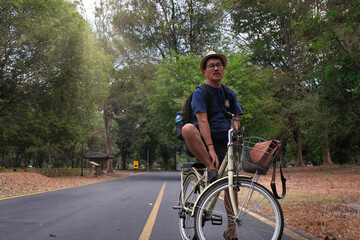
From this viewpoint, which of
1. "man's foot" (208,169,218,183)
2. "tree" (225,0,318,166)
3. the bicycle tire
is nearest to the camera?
"man's foot" (208,169,218,183)

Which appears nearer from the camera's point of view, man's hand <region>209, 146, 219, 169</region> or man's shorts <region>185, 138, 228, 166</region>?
man's hand <region>209, 146, 219, 169</region>

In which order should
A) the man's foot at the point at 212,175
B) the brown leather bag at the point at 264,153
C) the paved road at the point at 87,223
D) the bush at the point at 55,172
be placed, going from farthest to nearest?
the bush at the point at 55,172 < the paved road at the point at 87,223 < the man's foot at the point at 212,175 < the brown leather bag at the point at 264,153

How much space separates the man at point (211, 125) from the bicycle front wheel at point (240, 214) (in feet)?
0.87

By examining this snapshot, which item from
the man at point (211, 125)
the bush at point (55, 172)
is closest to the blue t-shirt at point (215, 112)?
the man at point (211, 125)

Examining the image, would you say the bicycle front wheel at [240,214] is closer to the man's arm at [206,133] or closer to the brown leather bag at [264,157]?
the brown leather bag at [264,157]

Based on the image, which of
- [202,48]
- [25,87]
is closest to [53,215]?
[25,87]

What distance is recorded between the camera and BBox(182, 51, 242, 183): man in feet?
11.1

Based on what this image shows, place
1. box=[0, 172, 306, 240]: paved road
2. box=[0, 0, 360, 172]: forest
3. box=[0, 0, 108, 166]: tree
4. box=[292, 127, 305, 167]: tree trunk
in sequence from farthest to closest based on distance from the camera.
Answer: box=[292, 127, 305, 167]: tree trunk
box=[0, 0, 108, 166]: tree
box=[0, 0, 360, 172]: forest
box=[0, 172, 306, 240]: paved road

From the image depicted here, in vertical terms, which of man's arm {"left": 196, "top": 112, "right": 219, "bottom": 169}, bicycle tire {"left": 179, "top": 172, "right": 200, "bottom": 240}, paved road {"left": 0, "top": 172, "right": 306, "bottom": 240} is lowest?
paved road {"left": 0, "top": 172, "right": 306, "bottom": 240}

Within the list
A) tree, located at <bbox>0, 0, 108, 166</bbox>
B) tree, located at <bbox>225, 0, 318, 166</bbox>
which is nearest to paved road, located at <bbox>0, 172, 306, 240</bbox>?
tree, located at <bbox>0, 0, 108, 166</bbox>

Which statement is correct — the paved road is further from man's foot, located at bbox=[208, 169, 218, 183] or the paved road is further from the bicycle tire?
man's foot, located at bbox=[208, 169, 218, 183]

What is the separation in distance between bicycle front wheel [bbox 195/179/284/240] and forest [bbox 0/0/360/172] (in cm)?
898

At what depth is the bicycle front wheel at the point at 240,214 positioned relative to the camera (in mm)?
2928

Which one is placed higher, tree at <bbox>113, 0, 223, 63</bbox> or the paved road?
tree at <bbox>113, 0, 223, 63</bbox>
